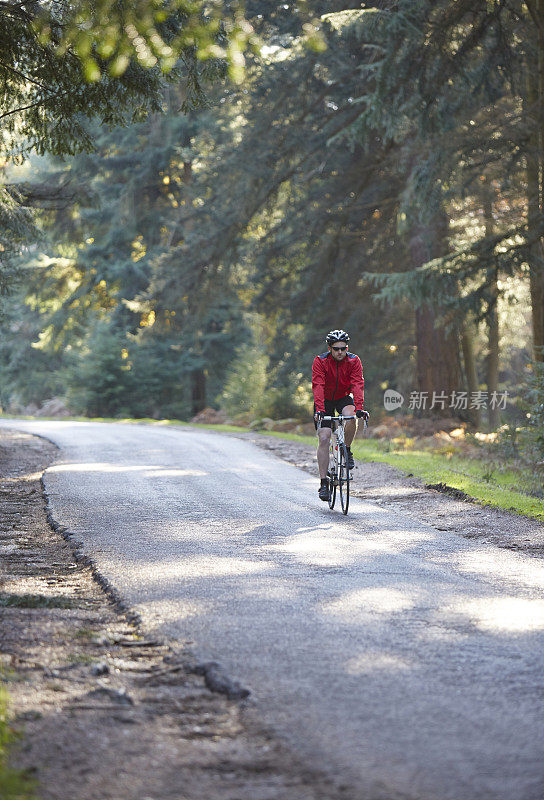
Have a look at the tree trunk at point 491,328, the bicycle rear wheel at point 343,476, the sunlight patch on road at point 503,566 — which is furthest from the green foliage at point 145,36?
the tree trunk at point 491,328

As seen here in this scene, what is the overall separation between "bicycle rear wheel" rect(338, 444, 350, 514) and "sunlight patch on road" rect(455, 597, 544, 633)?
4.66 metres

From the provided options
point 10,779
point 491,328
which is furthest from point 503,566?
point 491,328

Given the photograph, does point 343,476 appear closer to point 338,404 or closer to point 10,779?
point 338,404

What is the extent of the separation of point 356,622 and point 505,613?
1.08 metres

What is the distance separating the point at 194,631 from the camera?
5750mm

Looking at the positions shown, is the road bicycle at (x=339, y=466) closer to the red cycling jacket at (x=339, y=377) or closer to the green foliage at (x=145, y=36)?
the red cycling jacket at (x=339, y=377)

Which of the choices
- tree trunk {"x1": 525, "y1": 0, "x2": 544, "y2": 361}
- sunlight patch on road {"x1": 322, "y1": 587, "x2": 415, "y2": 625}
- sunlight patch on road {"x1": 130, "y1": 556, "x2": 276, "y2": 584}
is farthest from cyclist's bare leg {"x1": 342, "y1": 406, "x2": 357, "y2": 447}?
tree trunk {"x1": 525, "y1": 0, "x2": 544, "y2": 361}

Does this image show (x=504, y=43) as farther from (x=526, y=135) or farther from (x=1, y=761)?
(x=1, y=761)

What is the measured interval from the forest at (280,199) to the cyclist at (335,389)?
11.3 ft

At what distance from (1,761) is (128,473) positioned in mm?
11529

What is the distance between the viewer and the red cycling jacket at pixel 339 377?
38.7ft

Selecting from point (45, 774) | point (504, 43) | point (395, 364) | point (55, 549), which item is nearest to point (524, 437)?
point (504, 43)

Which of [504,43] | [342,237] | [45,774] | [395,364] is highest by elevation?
[504,43]

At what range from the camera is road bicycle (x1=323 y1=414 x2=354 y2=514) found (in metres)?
11.4
